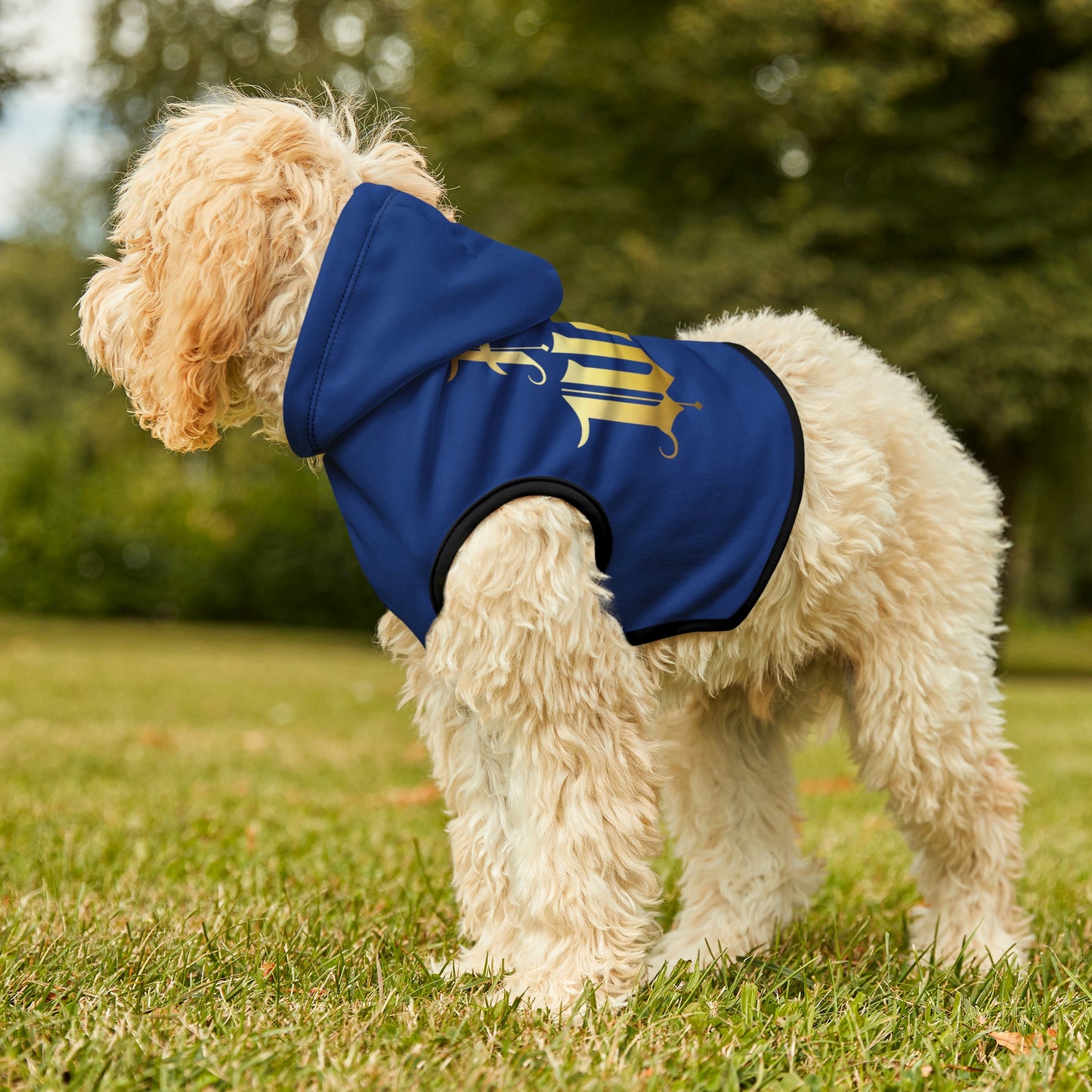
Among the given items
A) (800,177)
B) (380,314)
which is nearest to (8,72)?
(800,177)

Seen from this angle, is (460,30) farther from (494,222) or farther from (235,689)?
(235,689)

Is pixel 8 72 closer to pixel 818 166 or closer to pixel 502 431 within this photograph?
pixel 818 166

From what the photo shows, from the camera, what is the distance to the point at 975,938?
10.5 ft

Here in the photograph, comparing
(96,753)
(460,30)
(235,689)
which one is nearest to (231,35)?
(460,30)

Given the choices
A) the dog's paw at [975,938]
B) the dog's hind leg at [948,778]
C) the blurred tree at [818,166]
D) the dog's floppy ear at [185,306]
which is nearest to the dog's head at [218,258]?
the dog's floppy ear at [185,306]

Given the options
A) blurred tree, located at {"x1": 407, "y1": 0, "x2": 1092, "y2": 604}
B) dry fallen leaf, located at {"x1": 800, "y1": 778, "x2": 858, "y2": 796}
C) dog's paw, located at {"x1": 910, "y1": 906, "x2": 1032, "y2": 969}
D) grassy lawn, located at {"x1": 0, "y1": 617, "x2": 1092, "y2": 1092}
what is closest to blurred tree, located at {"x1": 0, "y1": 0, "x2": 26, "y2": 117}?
blurred tree, located at {"x1": 407, "y1": 0, "x2": 1092, "y2": 604}

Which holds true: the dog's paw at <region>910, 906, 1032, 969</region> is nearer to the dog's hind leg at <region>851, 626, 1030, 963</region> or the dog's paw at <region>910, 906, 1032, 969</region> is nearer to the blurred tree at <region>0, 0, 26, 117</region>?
the dog's hind leg at <region>851, 626, 1030, 963</region>

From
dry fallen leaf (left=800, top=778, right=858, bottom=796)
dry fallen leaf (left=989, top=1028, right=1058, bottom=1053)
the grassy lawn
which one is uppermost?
dry fallen leaf (left=989, top=1028, right=1058, bottom=1053)

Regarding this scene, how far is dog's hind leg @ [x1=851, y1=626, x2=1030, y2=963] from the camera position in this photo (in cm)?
296

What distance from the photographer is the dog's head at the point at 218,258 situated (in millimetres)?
2494

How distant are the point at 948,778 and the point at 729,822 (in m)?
0.65

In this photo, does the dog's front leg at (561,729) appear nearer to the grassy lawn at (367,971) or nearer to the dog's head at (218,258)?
the grassy lawn at (367,971)

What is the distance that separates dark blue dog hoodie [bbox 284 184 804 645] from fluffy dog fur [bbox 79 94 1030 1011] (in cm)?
8

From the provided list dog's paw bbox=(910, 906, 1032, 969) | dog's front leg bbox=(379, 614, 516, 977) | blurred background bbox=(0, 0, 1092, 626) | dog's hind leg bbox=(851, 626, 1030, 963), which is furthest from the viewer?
blurred background bbox=(0, 0, 1092, 626)
